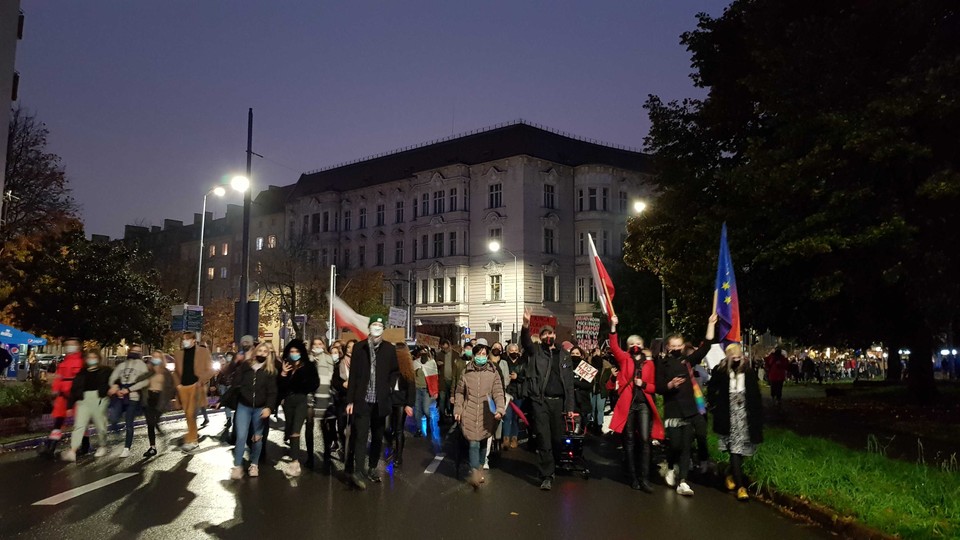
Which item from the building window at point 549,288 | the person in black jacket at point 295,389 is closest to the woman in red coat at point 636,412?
the person in black jacket at point 295,389

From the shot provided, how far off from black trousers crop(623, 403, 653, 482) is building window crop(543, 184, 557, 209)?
52054 millimetres

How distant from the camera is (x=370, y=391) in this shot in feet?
33.6

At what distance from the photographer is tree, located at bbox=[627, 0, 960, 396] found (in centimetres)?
1756

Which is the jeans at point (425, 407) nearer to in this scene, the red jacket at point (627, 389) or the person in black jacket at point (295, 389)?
the person in black jacket at point (295, 389)

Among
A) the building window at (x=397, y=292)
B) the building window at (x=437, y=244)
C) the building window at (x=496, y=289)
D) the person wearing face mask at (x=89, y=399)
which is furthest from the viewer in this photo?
the building window at (x=397, y=292)

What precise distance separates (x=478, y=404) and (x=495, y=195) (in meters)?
52.7

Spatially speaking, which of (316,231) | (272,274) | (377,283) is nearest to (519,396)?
(272,274)

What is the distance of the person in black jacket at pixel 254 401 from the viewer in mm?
10469

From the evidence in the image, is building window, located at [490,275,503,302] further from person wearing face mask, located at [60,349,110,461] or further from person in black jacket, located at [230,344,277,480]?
person in black jacket, located at [230,344,277,480]

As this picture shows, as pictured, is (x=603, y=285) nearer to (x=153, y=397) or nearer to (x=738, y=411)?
(x=738, y=411)

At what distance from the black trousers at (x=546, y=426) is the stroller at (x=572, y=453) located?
2.90ft

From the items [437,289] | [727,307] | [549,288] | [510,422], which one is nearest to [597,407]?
[510,422]

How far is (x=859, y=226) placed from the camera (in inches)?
726

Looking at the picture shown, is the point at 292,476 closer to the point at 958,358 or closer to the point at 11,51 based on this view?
the point at 11,51
